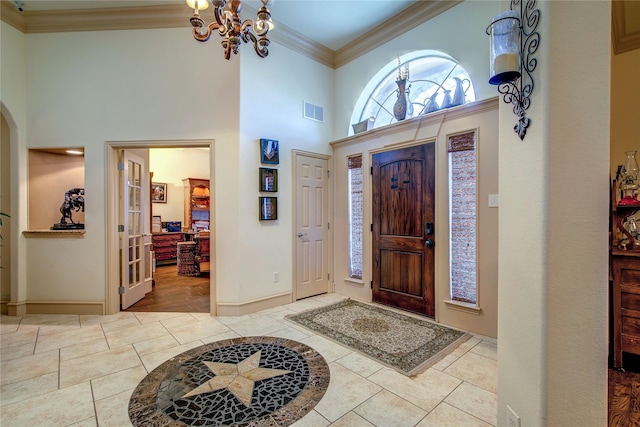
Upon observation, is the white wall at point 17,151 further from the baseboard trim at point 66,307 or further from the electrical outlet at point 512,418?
the electrical outlet at point 512,418

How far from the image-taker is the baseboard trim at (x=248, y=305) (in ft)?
11.3

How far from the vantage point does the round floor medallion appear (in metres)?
1.71

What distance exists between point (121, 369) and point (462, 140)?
389 cm

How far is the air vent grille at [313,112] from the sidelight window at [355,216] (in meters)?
0.81

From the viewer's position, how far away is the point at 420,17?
336 cm

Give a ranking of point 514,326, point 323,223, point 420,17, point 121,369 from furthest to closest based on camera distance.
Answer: point 323,223
point 420,17
point 121,369
point 514,326

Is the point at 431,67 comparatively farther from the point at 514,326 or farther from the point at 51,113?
the point at 51,113

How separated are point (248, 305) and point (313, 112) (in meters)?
2.95

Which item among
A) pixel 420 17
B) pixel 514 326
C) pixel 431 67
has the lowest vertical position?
pixel 514 326

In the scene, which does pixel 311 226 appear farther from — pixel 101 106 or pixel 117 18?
pixel 117 18

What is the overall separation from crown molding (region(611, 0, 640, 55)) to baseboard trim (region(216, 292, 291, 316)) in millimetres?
4655

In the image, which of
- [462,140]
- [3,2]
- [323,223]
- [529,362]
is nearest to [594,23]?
[529,362]

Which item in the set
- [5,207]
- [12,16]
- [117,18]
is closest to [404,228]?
[117,18]

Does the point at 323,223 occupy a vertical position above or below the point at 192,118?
below
